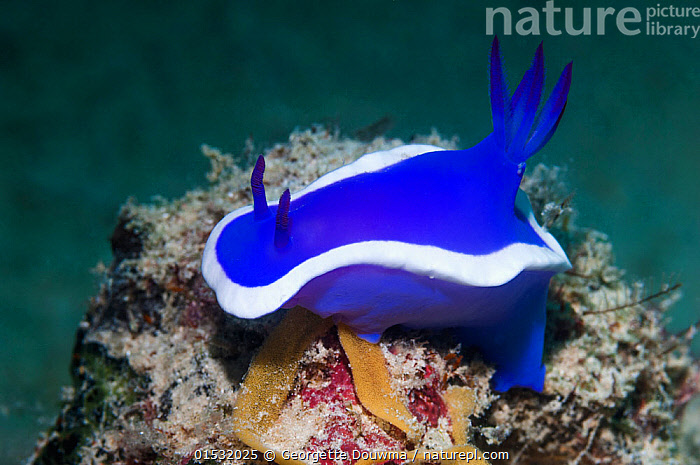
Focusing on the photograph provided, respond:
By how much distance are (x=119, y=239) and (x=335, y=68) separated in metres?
15.4

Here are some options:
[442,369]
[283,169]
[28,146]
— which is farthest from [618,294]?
[28,146]

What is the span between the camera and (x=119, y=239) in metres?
3.17

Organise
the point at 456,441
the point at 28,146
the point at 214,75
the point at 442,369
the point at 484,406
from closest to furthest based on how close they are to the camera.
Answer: the point at 456,441 → the point at 442,369 → the point at 484,406 → the point at 28,146 → the point at 214,75

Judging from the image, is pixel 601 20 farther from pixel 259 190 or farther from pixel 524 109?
pixel 259 190

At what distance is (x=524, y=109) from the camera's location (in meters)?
2.06

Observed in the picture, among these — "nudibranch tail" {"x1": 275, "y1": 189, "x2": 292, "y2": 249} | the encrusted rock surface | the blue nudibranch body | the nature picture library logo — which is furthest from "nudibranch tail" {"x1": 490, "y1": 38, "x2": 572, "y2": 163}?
the nature picture library logo

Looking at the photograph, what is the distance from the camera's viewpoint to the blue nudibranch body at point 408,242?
1.68 m

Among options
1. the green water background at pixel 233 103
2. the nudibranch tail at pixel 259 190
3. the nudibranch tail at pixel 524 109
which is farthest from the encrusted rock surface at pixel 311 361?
the green water background at pixel 233 103

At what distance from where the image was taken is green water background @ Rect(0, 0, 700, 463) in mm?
12211

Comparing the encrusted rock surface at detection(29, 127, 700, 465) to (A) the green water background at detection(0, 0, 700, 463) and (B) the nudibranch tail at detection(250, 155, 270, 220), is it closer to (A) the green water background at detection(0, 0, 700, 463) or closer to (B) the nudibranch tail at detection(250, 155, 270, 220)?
A: (B) the nudibranch tail at detection(250, 155, 270, 220)

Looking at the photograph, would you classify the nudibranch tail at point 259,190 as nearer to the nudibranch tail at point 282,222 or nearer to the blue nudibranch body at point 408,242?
the blue nudibranch body at point 408,242

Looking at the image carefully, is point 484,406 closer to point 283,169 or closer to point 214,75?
point 283,169

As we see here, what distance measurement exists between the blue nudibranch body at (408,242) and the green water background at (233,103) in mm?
10725

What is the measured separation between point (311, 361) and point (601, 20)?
1378 cm
